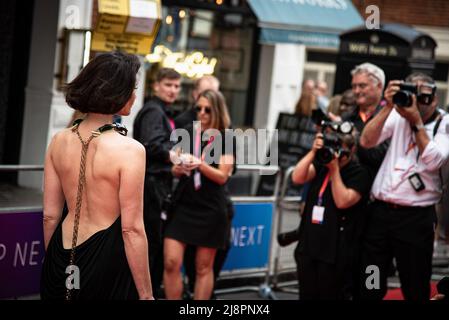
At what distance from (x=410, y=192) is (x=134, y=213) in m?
2.66

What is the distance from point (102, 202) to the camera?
4.45m

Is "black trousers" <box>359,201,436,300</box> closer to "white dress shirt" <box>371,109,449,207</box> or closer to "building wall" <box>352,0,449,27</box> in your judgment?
"white dress shirt" <box>371,109,449,207</box>

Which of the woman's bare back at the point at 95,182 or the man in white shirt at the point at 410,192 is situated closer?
the woman's bare back at the point at 95,182

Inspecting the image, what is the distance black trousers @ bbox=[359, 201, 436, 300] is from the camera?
253 inches

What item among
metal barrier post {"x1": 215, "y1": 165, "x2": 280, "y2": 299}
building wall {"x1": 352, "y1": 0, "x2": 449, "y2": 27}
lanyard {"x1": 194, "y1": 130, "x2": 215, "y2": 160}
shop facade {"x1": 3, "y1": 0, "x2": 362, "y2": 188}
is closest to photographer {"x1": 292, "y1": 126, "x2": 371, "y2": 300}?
lanyard {"x1": 194, "y1": 130, "x2": 215, "y2": 160}

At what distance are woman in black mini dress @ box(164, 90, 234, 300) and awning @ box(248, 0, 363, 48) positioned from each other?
252 inches

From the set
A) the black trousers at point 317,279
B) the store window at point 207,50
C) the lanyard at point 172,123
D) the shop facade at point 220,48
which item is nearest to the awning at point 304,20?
the shop facade at point 220,48

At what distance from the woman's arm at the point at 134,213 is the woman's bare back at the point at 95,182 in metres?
0.05

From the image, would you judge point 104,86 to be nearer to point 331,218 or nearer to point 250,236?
point 331,218

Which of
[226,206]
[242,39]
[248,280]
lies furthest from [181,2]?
[226,206]

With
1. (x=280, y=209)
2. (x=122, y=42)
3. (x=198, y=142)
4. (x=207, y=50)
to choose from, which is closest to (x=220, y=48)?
(x=207, y=50)

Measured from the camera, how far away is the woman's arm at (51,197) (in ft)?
15.1

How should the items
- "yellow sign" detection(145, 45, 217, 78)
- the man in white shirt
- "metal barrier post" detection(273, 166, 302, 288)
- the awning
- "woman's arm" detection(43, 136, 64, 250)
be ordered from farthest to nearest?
"yellow sign" detection(145, 45, 217, 78) → the awning → "metal barrier post" detection(273, 166, 302, 288) → the man in white shirt → "woman's arm" detection(43, 136, 64, 250)

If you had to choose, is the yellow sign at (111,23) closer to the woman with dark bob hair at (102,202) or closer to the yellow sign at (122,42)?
the yellow sign at (122,42)
